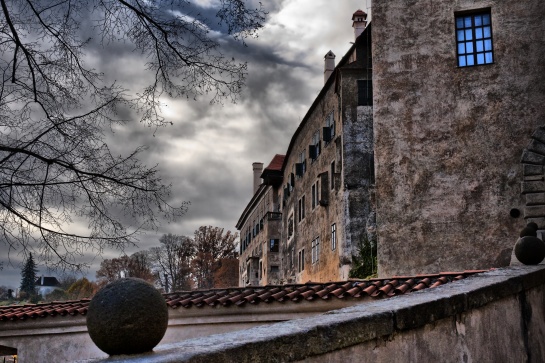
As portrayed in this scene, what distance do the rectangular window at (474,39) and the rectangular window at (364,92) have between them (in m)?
8.61

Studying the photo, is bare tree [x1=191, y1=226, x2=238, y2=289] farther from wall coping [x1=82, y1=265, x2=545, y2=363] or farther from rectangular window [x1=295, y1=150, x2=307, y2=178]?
wall coping [x1=82, y1=265, x2=545, y2=363]

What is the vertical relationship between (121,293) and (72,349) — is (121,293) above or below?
above

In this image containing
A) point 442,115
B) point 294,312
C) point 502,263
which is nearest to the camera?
point 294,312

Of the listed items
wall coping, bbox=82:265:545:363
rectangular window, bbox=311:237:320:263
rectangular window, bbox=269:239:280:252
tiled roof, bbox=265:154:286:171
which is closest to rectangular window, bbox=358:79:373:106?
rectangular window, bbox=311:237:320:263

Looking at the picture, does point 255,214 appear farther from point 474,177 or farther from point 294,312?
point 294,312

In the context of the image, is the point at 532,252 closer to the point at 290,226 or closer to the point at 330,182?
the point at 330,182

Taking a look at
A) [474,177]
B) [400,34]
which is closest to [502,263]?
[474,177]

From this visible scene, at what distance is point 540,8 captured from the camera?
59.3 feet

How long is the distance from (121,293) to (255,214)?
167ft

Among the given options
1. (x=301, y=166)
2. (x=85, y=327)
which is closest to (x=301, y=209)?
(x=301, y=166)

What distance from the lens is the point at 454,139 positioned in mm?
17953

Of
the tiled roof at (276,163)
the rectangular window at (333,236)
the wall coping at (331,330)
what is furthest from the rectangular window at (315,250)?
the wall coping at (331,330)

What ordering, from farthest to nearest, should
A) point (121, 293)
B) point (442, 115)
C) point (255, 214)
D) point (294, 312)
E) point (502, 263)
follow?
1. point (255, 214)
2. point (442, 115)
3. point (502, 263)
4. point (294, 312)
5. point (121, 293)

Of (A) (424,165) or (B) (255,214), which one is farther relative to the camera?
(B) (255,214)
